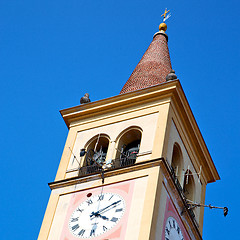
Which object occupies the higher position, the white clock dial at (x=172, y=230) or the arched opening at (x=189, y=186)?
the arched opening at (x=189, y=186)

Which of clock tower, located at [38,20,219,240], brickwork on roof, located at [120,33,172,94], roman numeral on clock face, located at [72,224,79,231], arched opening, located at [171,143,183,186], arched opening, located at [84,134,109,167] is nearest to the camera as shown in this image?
clock tower, located at [38,20,219,240]

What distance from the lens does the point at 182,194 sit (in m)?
30.9

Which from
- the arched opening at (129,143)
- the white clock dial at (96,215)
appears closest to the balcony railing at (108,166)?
the arched opening at (129,143)

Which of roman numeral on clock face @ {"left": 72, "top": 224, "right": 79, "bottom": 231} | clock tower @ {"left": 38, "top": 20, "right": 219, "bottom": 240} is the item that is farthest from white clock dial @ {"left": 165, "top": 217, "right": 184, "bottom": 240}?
roman numeral on clock face @ {"left": 72, "top": 224, "right": 79, "bottom": 231}

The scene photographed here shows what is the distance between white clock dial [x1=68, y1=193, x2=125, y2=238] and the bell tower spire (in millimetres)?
6779

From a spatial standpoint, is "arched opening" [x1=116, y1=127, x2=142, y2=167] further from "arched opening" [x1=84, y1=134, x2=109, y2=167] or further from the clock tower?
"arched opening" [x1=84, y1=134, x2=109, y2=167]

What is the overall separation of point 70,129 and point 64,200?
13.9 ft

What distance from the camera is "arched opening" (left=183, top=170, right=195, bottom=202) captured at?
1284 inches

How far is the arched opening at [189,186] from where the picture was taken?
32625mm

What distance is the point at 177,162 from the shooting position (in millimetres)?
32438

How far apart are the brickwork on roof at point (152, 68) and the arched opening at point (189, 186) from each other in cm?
435

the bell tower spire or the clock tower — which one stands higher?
the bell tower spire

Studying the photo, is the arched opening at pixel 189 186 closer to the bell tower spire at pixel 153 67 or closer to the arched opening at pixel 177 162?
the arched opening at pixel 177 162

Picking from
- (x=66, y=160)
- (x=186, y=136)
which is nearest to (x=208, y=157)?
(x=186, y=136)
